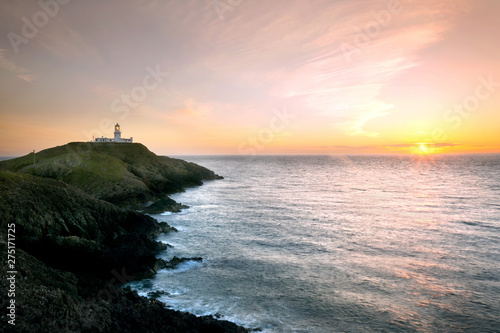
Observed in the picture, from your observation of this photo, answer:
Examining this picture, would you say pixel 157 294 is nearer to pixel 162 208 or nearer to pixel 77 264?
pixel 77 264

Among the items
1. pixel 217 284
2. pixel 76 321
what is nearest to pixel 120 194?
pixel 217 284

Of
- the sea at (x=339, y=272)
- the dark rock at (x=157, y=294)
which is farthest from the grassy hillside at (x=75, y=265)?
the sea at (x=339, y=272)

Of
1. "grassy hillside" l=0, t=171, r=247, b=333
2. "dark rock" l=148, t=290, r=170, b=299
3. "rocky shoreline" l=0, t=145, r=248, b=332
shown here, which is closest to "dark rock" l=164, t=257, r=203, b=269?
"rocky shoreline" l=0, t=145, r=248, b=332

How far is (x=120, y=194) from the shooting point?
44.2 meters

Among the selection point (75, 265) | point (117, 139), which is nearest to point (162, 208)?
point (75, 265)

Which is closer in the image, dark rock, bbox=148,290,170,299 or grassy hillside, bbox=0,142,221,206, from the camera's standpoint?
dark rock, bbox=148,290,170,299

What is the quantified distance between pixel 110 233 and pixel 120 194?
23.1 meters

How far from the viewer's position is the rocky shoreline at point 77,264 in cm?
1000

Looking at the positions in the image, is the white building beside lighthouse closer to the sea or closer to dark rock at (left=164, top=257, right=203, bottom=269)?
the sea

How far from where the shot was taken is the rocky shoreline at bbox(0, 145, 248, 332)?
10.0 m

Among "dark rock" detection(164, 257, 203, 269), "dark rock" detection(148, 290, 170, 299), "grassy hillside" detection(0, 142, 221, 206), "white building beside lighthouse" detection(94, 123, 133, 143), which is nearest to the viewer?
"dark rock" detection(148, 290, 170, 299)

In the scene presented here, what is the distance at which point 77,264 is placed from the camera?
53.4 feet

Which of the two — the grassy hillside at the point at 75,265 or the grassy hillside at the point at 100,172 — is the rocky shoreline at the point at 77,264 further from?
the grassy hillside at the point at 100,172

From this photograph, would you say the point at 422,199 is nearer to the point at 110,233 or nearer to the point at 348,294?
the point at 348,294
